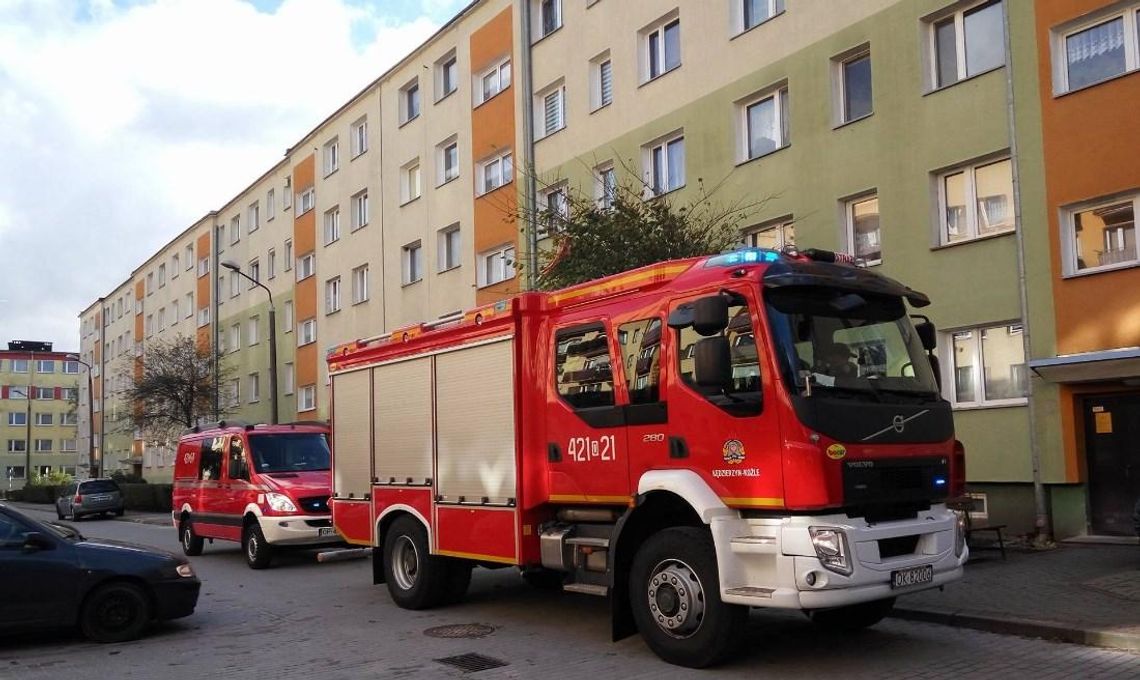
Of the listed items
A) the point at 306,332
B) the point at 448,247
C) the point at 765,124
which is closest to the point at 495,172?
the point at 448,247

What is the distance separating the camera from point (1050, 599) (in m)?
9.05

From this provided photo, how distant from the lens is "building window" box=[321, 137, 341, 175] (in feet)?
114

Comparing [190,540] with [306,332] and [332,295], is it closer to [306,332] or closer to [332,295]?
[332,295]

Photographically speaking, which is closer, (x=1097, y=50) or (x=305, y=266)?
(x=1097, y=50)

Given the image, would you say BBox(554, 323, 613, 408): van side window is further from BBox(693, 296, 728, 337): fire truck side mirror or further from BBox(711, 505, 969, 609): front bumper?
BBox(711, 505, 969, 609): front bumper

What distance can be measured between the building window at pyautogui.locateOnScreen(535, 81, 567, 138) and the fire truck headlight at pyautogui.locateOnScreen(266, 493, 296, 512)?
11.9 metres

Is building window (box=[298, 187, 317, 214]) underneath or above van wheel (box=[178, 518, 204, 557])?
above

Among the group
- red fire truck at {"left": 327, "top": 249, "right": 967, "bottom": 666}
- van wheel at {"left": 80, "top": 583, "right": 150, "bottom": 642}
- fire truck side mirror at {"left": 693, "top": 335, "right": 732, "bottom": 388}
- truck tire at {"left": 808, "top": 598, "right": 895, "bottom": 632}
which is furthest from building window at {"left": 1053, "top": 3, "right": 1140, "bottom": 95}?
van wheel at {"left": 80, "top": 583, "right": 150, "bottom": 642}

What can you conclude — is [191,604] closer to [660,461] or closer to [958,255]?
[660,461]

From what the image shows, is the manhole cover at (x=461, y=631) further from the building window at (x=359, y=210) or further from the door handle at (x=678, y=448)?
the building window at (x=359, y=210)

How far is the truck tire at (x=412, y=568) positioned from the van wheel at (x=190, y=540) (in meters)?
8.37

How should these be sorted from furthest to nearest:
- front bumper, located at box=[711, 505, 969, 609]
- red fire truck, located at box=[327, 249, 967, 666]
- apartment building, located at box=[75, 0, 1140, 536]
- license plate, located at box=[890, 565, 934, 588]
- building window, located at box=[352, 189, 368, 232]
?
building window, located at box=[352, 189, 368, 232]
apartment building, located at box=[75, 0, 1140, 536]
license plate, located at box=[890, 565, 934, 588]
red fire truck, located at box=[327, 249, 967, 666]
front bumper, located at box=[711, 505, 969, 609]

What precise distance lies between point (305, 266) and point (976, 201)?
27.7 metres

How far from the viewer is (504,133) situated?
25.1 meters
